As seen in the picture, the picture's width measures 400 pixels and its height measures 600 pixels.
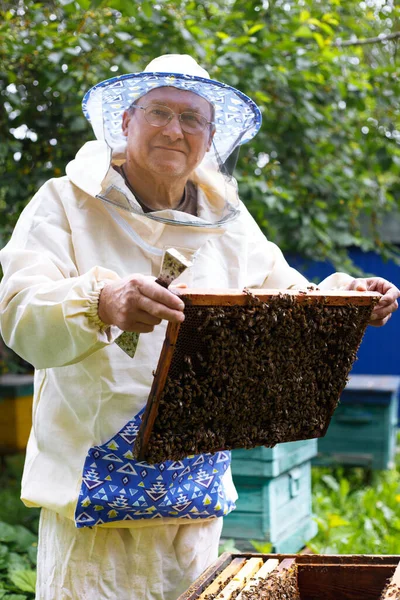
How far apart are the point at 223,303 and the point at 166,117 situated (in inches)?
29.0

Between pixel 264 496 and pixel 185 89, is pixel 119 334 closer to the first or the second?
pixel 185 89

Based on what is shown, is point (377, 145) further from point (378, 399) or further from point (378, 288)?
point (378, 288)

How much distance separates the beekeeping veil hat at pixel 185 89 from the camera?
241cm

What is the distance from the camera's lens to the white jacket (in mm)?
2170

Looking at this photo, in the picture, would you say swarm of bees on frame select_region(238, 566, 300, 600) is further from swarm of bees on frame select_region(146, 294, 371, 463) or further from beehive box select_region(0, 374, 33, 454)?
beehive box select_region(0, 374, 33, 454)

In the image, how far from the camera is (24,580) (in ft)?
12.4

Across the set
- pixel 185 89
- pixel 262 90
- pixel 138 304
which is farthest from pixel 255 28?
pixel 138 304

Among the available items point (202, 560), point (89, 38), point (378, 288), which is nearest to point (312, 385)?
point (378, 288)

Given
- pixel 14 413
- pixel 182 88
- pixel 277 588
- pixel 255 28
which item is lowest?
pixel 277 588

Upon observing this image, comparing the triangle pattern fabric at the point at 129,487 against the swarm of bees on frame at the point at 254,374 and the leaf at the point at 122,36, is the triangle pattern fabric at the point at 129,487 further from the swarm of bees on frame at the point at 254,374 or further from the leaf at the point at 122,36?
the leaf at the point at 122,36

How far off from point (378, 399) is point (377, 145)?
7.26 ft

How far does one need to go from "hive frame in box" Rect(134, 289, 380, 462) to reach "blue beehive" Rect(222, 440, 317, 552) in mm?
1680

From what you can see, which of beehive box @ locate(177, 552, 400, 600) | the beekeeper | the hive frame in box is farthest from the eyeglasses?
beehive box @ locate(177, 552, 400, 600)

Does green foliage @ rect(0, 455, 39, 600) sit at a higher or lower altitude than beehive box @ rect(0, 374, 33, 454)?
lower
